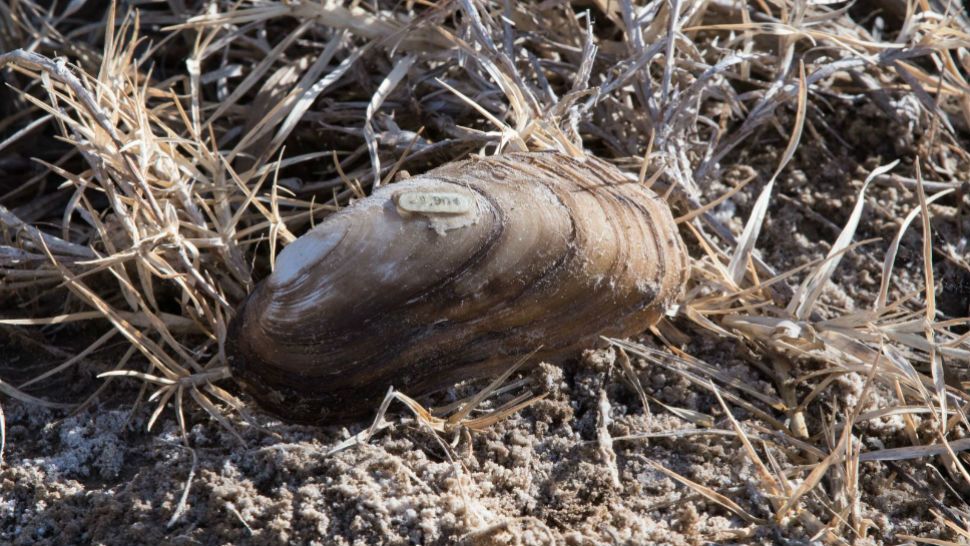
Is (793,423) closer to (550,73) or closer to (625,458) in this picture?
(625,458)

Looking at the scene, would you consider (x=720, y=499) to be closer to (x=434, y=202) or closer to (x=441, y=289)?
(x=441, y=289)

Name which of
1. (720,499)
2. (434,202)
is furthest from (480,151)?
(720,499)

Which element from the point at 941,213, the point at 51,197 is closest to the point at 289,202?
the point at 51,197

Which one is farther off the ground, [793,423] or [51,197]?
[51,197]

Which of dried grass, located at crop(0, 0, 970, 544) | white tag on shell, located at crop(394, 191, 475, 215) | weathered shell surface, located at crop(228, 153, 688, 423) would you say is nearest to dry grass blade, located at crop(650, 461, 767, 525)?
dried grass, located at crop(0, 0, 970, 544)

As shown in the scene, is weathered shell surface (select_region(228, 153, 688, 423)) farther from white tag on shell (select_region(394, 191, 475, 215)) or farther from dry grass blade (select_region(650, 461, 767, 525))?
dry grass blade (select_region(650, 461, 767, 525))

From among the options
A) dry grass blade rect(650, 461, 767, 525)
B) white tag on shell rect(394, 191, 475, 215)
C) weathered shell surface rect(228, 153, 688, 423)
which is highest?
white tag on shell rect(394, 191, 475, 215)
